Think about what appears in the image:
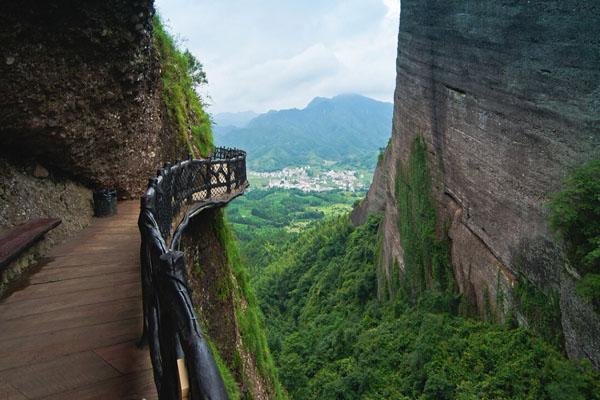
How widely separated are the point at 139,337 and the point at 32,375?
0.70 metres

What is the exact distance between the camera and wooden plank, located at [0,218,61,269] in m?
4.33

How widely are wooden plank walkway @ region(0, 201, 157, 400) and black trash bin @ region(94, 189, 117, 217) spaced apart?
89.8 inches

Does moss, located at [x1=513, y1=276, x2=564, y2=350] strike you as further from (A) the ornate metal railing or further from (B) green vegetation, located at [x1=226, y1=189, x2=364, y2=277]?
(B) green vegetation, located at [x1=226, y1=189, x2=364, y2=277]

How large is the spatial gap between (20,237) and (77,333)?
6.36 feet

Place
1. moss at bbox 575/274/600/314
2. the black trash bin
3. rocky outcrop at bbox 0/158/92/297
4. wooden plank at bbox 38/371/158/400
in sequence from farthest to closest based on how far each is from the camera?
moss at bbox 575/274/600/314 → the black trash bin → rocky outcrop at bbox 0/158/92/297 → wooden plank at bbox 38/371/158/400

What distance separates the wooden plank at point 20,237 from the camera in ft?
14.2

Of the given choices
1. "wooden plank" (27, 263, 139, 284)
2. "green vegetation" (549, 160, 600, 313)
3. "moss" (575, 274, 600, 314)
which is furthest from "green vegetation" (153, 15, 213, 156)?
"moss" (575, 274, 600, 314)

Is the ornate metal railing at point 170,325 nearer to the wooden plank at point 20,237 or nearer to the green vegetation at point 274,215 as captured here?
the wooden plank at point 20,237

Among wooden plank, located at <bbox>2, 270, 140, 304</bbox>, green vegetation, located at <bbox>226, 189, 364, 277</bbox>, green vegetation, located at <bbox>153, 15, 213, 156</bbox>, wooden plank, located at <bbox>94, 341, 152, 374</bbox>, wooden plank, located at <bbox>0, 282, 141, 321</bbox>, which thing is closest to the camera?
wooden plank, located at <bbox>94, 341, 152, 374</bbox>

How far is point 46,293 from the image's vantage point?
4305 millimetres

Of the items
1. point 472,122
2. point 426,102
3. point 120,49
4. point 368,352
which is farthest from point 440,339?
point 120,49

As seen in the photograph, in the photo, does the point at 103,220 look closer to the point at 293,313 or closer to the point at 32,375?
the point at 32,375

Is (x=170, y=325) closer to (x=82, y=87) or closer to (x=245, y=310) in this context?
(x=82, y=87)

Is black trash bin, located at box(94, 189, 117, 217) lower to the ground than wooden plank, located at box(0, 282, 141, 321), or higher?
higher
